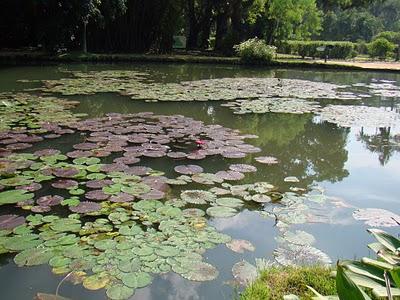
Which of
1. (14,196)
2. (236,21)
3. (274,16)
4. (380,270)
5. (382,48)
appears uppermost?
(274,16)

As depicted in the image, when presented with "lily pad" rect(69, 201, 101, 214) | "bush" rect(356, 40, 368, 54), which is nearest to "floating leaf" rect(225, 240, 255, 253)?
"lily pad" rect(69, 201, 101, 214)

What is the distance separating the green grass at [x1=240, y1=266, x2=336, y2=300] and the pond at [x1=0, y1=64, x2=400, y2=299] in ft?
0.75

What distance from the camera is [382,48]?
84.0 ft

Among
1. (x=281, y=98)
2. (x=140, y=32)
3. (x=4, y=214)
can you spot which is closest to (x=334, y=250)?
(x=4, y=214)

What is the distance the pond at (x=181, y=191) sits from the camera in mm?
2758

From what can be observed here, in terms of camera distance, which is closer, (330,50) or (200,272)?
(200,272)

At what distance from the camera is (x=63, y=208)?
360 cm

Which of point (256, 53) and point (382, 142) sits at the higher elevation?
point (256, 53)

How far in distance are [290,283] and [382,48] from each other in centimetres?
2638

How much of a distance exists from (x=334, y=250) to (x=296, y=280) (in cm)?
88

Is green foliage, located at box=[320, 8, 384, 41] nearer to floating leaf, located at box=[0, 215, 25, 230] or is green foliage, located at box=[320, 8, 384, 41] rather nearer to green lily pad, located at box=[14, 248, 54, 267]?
floating leaf, located at box=[0, 215, 25, 230]

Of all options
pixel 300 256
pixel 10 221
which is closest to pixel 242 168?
pixel 300 256

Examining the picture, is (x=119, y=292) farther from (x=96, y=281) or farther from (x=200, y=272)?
(x=200, y=272)

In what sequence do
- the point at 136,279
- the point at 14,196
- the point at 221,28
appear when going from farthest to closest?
the point at 221,28
the point at 14,196
the point at 136,279
